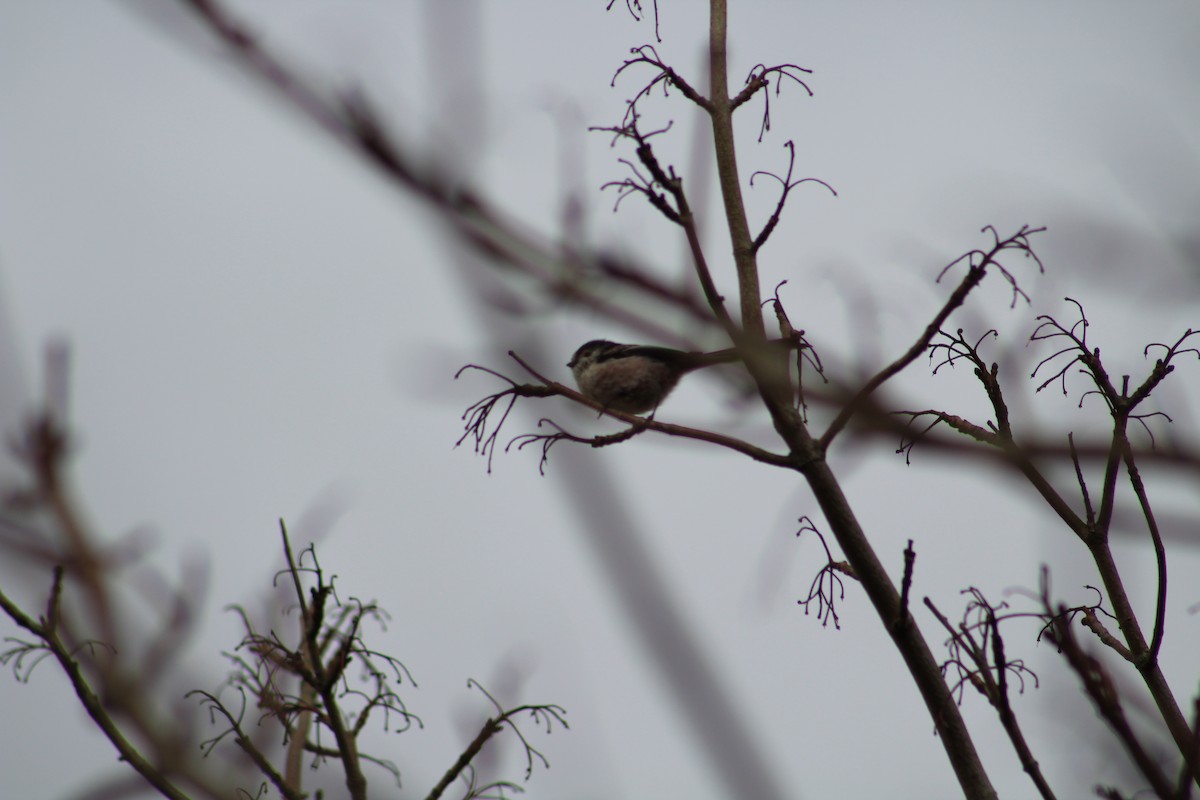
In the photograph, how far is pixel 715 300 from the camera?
225cm

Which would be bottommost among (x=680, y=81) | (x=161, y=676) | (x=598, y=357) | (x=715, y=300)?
(x=161, y=676)

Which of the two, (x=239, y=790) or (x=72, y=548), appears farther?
(x=72, y=548)

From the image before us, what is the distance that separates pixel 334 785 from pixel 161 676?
83cm

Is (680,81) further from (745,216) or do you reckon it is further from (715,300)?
(715,300)

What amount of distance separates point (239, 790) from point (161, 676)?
81 cm

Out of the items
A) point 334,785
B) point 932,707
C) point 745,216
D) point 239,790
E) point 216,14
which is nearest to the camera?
point 216,14

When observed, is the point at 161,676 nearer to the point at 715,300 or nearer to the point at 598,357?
the point at 715,300

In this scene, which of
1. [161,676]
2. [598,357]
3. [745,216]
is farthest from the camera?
[598,357]

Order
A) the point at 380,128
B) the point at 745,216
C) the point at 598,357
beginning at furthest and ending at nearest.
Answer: the point at 598,357, the point at 745,216, the point at 380,128

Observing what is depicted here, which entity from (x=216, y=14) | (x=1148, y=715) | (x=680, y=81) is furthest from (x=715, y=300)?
(x=1148, y=715)

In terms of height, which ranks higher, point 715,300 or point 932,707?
point 715,300

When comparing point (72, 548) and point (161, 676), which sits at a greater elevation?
point (72, 548)

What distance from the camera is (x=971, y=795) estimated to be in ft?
8.01

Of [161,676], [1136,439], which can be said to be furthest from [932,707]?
[161,676]
